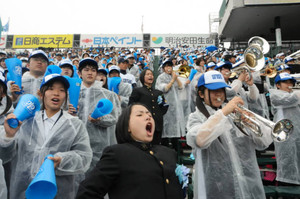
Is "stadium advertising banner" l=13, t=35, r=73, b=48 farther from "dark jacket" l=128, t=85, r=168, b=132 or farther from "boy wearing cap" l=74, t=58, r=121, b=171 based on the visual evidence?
"boy wearing cap" l=74, t=58, r=121, b=171

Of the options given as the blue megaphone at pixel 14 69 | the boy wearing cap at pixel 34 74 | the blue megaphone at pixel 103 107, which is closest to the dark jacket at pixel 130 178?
the blue megaphone at pixel 103 107

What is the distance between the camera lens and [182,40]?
25484 mm

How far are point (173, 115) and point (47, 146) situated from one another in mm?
3631

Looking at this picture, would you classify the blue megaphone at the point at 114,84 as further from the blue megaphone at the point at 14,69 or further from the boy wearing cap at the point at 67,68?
the blue megaphone at the point at 14,69

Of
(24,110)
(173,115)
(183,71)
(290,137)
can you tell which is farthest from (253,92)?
(24,110)

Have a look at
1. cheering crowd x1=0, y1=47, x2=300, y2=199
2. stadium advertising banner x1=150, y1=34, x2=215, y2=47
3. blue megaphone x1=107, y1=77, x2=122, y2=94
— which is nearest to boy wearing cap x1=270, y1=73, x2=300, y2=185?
cheering crowd x1=0, y1=47, x2=300, y2=199

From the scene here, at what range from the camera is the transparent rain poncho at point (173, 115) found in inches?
201

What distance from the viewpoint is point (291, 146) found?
4.00m

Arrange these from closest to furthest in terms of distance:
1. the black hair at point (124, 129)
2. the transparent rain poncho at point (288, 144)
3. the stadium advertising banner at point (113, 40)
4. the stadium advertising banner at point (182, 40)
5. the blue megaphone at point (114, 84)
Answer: the black hair at point (124, 129) → the transparent rain poncho at point (288, 144) → the blue megaphone at point (114, 84) → the stadium advertising banner at point (182, 40) → the stadium advertising banner at point (113, 40)

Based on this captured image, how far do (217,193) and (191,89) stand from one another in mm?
4422

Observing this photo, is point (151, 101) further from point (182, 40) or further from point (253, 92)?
point (182, 40)

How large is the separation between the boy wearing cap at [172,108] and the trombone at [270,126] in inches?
115

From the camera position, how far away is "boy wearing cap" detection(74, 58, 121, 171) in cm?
301

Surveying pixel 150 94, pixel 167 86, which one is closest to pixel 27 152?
pixel 150 94
